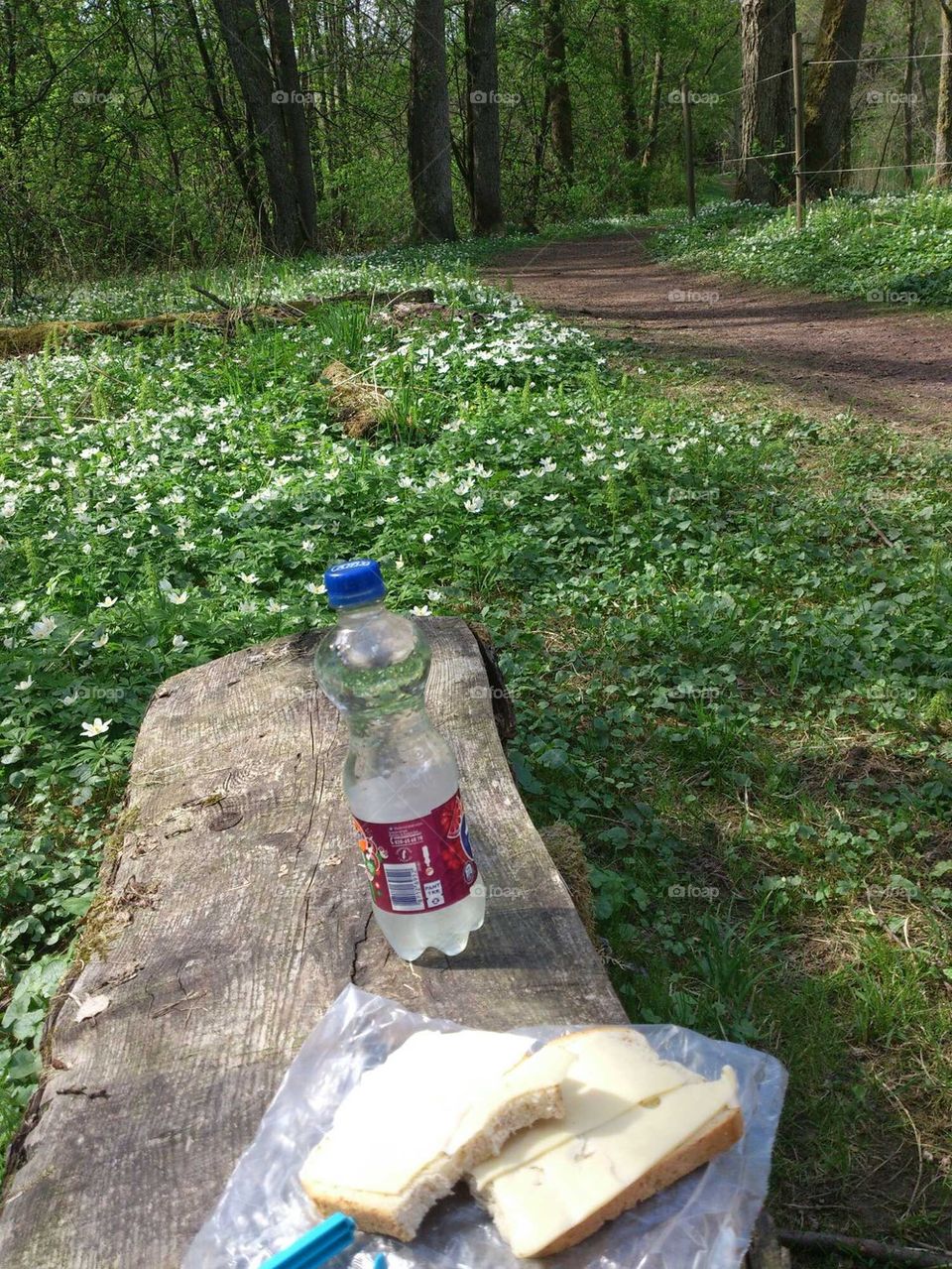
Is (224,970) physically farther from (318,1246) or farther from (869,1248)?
(869,1248)

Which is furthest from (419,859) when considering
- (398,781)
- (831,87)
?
(831,87)

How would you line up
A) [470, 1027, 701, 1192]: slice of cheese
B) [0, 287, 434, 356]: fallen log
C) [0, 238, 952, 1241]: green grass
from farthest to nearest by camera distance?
[0, 287, 434, 356]: fallen log
[0, 238, 952, 1241]: green grass
[470, 1027, 701, 1192]: slice of cheese

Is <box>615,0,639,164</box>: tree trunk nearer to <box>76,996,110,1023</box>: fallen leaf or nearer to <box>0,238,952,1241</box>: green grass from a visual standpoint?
<box>0,238,952,1241</box>: green grass

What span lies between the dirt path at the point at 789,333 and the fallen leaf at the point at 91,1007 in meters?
6.11

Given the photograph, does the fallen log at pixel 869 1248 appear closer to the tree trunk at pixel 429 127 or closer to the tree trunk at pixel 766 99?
the tree trunk at pixel 766 99

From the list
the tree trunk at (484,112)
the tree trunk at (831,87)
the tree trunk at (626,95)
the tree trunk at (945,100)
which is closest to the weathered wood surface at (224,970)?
the tree trunk at (831,87)

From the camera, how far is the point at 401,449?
6.21 m

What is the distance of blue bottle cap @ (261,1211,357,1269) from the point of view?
125 cm

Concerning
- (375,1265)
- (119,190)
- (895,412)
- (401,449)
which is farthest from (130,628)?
(119,190)

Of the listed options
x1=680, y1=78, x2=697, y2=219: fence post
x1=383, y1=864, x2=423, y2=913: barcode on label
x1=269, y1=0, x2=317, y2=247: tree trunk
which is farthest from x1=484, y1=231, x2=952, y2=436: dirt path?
x1=269, y1=0, x2=317, y2=247: tree trunk

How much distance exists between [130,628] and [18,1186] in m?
3.03

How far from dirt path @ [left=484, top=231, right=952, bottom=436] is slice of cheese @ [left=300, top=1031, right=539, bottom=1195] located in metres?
6.01

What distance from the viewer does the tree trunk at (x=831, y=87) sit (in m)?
14.6

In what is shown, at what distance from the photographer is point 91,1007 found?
1914 mm
